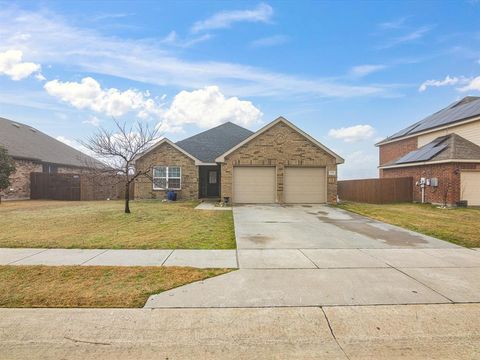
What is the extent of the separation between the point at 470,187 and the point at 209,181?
691 inches

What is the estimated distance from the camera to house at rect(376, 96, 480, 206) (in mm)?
18156

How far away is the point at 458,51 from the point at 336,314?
62.4 ft

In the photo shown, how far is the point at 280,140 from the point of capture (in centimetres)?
1866

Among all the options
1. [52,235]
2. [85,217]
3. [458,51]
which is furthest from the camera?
[458,51]

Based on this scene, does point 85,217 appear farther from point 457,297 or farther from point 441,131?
point 441,131

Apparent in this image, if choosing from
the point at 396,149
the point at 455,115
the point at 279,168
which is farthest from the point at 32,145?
the point at 455,115

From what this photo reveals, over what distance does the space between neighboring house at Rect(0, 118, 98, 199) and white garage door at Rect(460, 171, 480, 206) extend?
23434 millimetres

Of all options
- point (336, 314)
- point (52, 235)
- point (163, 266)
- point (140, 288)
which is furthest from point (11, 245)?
point (336, 314)

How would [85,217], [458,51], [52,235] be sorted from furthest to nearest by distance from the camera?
[458,51] < [85,217] < [52,235]

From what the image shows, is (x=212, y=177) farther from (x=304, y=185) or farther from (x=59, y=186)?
(x=59, y=186)

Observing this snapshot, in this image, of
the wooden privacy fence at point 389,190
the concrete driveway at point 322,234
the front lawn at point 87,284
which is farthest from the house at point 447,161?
the front lawn at point 87,284

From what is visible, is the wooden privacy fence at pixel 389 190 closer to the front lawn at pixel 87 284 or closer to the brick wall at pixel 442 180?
the brick wall at pixel 442 180

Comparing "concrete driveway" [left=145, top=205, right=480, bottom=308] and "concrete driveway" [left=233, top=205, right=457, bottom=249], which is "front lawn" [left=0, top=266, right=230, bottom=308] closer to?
"concrete driveway" [left=145, top=205, right=480, bottom=308]

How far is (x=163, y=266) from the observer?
19.1ft
